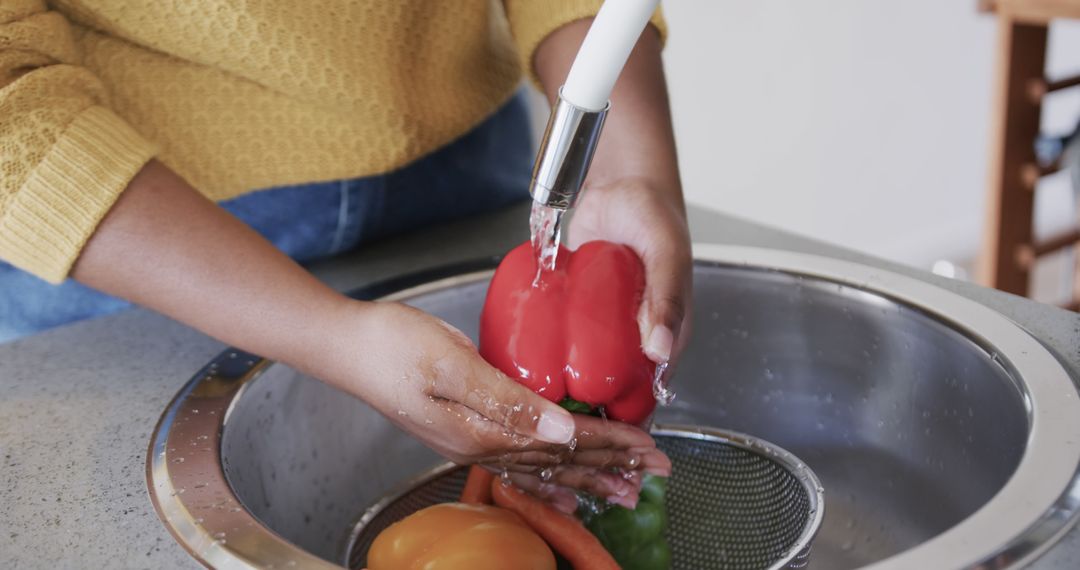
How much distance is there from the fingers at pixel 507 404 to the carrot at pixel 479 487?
4.9 inches

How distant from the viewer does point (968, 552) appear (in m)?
0.46

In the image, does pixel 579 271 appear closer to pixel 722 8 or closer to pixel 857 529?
pixel 857 529

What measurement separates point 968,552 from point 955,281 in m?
0.37

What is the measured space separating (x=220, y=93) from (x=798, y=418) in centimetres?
52

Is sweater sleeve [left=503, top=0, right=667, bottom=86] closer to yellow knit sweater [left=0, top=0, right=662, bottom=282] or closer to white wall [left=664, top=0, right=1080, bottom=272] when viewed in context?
yellow knit sweater [left=0, top=0, right=662, bottom=282]

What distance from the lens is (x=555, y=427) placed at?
22.3 inches

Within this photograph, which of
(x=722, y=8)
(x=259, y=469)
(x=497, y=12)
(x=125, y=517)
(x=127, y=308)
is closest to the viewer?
(x=125, y=517)

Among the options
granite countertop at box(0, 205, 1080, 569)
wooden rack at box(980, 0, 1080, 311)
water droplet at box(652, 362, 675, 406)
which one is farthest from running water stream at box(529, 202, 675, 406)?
wooden rack at box(980, 0, 1080, 311)

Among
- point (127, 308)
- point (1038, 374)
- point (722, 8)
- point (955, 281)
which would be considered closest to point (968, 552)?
point (1038, 374)

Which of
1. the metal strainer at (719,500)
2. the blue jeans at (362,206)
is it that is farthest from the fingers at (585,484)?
the blue jeans at (362,206)

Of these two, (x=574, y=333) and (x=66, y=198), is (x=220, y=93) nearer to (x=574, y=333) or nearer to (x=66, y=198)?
(x=66, y=198)

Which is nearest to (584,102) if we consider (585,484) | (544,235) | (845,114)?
(544,235)

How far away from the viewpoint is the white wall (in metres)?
2.18

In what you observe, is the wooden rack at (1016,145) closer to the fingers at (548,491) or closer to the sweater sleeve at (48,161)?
the fingers at (548,491)
